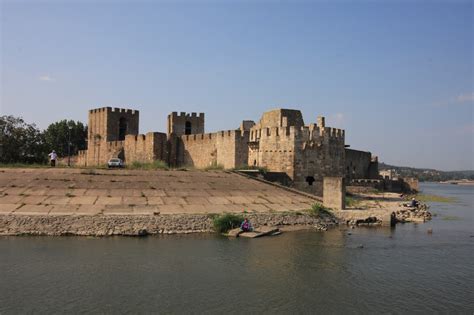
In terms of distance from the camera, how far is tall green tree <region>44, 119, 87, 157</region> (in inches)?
3268

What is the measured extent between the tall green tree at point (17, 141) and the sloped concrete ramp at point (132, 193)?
2324 cm

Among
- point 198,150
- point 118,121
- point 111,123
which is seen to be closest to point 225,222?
point 198,150

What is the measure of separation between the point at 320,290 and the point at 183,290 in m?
4.18

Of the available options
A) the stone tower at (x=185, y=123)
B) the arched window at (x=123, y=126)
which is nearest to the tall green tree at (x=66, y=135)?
the arched window at (x=123, y=126)

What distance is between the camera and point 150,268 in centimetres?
1592

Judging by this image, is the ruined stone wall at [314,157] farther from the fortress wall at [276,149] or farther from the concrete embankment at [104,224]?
the concrete embankment at [104,224]

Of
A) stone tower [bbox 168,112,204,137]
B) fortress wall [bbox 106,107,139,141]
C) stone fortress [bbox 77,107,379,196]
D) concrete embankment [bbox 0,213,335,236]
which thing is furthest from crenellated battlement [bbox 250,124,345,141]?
fortress wall [bbox 106,107,139,141]

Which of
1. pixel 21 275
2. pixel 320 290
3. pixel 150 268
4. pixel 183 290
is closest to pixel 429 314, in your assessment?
pixel 320 290

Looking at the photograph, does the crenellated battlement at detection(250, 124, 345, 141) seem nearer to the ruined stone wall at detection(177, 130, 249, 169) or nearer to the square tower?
the ruined stone wall at detection(177, 130, 249, 169)

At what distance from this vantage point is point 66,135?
84125 mm

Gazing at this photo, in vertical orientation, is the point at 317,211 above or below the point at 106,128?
below

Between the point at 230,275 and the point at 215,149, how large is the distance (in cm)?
3097

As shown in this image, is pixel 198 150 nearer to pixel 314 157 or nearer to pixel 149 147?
pixel 149 147

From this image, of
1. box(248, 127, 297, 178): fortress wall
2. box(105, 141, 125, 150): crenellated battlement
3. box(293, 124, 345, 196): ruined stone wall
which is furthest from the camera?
box(105, 141, 125, 150): crenellated battlement
